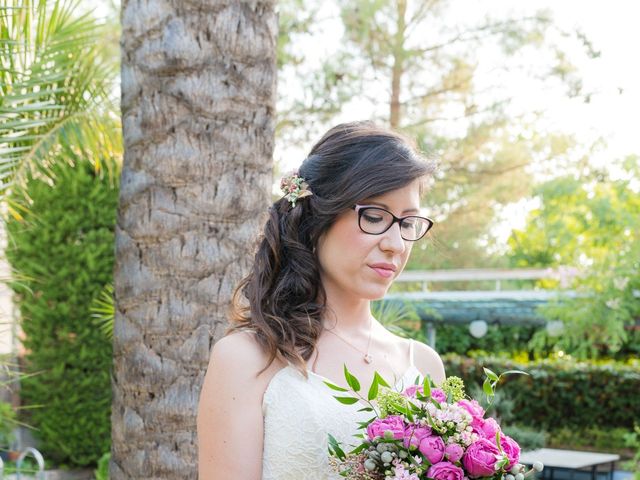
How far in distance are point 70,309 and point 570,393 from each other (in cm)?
885

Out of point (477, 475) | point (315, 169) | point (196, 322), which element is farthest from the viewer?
point (196, 322)

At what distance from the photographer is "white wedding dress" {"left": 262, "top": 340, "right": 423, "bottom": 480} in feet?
7.83

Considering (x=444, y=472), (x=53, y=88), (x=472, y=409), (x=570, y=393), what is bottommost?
(x=570, y=393)

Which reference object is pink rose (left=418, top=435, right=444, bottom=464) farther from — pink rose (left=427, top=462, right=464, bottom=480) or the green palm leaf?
the green palm leaf

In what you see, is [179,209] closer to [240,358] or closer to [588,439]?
[240,358]

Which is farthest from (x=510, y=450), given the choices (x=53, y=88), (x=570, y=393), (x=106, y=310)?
(x=570, y=393)

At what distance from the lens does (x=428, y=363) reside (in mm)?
2871

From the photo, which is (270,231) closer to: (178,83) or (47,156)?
(178,83)

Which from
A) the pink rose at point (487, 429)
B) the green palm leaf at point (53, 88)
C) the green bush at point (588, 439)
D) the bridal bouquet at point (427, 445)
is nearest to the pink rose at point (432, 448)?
the bridal bouquet at point (427, 445)

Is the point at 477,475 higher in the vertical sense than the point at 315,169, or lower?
lower

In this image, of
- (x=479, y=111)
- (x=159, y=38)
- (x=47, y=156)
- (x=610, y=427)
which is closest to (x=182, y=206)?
(x=159, y=38)

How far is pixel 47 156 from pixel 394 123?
882 centimetres

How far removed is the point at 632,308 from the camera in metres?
13.1

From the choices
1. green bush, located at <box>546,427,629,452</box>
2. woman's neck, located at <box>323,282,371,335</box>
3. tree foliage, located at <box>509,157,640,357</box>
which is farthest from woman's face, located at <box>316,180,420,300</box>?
green bush, located at <box>546,427,629,452</box>
